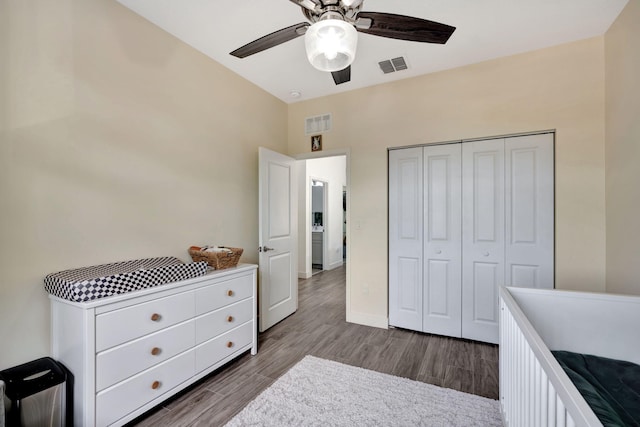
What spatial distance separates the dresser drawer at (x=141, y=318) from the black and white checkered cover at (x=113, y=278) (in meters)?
0.12

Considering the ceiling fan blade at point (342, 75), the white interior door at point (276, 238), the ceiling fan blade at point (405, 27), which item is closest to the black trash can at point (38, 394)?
the white interior door at point (276, 238)

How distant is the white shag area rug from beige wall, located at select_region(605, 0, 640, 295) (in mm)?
1391

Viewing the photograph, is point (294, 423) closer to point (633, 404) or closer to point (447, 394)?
point (447, 394)

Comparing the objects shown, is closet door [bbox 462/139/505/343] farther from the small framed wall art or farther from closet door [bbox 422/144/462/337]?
the small framed wall art

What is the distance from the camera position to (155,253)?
87.2 inches

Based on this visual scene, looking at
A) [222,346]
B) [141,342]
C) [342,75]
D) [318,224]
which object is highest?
[342,75]

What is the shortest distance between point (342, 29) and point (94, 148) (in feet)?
5.64

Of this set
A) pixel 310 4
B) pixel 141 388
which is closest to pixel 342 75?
pixel 310 4

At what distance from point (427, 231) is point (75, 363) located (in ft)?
9.61

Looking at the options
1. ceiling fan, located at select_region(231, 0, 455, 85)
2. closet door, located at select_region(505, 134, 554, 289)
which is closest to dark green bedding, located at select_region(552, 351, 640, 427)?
closet door, located at select_region(505, 134, 554, 289)

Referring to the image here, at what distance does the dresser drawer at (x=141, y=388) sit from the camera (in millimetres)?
1551

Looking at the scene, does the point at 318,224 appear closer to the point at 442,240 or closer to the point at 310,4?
the point at 442,240

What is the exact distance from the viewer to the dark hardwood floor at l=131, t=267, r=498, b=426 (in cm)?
189

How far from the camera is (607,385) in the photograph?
51.8 inches
